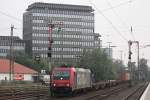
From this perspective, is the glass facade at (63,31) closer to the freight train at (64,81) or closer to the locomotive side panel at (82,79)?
the locomotive side panel at (82,79)

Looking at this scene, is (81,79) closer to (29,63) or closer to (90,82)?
(90,82)

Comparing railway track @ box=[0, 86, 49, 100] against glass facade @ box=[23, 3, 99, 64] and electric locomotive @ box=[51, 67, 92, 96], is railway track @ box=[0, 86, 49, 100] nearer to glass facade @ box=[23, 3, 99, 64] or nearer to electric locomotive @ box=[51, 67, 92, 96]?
electric locomotive @ box=[51, 67, 92, 96]

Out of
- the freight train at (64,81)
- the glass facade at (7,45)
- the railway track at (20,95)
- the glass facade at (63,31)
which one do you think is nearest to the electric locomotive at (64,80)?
the freight train at (64,81)

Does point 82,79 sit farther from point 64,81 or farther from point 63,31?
point 63,31

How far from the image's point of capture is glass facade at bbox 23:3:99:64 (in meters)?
173

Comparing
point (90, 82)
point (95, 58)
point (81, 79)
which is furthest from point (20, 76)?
point (81, 79)

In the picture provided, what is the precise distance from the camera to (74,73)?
46.4 m

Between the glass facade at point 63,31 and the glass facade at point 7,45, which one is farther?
the glass facade at point 7,45

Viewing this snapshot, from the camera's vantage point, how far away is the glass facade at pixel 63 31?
17327cm

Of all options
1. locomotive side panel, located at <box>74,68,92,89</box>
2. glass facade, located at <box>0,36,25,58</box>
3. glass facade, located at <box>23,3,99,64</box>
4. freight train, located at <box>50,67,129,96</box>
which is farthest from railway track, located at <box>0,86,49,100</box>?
glass facade, located at <box>0,36,25,58</box>

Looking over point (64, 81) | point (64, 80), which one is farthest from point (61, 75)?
point (64, 81)

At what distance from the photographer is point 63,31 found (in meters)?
168

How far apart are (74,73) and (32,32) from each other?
128186 mm

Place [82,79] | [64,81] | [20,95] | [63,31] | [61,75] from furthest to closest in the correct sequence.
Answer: [63,31]
[82,79]
[61,75]
[64,81]
[20,95]
